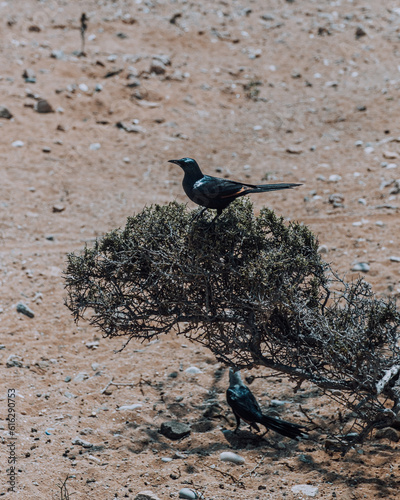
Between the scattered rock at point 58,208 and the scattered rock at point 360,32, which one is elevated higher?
the scattered rock at point 360,32

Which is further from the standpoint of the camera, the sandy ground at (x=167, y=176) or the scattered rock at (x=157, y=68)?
the scattered rock at (x=157, y=68)

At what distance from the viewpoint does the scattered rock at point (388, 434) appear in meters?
5.54

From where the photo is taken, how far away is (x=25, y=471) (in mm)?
5090

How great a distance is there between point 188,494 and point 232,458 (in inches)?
27.4

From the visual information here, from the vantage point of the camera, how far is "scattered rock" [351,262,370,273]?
335 inches

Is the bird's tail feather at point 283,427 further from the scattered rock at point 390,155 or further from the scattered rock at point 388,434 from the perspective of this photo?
the scattered rock at point 390,155

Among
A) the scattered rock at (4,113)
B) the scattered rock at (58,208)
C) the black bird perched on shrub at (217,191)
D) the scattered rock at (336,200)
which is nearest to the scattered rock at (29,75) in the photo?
the scattered rock at (4,113)

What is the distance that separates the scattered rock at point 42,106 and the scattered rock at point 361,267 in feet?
24.3

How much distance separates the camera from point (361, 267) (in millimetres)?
8555

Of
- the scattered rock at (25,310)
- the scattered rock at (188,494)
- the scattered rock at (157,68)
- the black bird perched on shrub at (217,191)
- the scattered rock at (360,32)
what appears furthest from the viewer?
the scattered rock at (360,32)

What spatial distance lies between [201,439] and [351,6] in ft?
47.3

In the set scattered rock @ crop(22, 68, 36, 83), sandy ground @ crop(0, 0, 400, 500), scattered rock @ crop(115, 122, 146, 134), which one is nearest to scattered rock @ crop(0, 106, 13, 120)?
sandy ground @ crop(0, 0, 400, 500)

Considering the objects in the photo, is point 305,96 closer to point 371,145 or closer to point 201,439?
point 371,145

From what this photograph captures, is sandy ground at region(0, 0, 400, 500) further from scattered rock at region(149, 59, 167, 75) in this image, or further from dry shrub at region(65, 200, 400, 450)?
dry shrub at region(65, 200, 400, 450)
